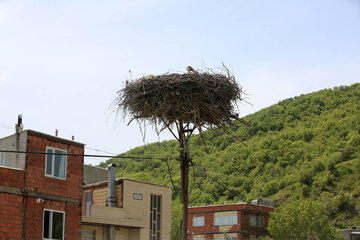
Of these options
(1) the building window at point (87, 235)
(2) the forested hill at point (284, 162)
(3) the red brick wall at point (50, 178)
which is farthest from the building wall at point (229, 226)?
(3) the red brick wall at point (50, 178)

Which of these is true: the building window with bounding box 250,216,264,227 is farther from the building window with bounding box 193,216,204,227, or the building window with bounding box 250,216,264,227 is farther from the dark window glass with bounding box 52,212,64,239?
the dark window glass with bounding box 52,212,64,239

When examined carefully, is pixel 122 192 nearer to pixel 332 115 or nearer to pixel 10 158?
pixel 10 158

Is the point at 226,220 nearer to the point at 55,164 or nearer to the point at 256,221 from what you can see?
the point at 256,221

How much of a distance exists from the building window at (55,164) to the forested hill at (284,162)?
5505 cm

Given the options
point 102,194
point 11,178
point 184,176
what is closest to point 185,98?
point 184,176

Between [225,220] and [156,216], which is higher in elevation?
[225,220]

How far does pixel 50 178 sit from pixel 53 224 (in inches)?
81.4

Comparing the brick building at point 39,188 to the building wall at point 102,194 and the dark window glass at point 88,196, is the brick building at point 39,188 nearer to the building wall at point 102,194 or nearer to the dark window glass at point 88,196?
the building wall at point 102,194

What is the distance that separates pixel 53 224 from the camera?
24.8 m

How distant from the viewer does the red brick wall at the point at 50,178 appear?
23875mm

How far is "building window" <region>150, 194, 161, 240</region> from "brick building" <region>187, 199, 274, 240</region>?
29072 mm

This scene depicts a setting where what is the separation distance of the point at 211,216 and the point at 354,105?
2984 inches

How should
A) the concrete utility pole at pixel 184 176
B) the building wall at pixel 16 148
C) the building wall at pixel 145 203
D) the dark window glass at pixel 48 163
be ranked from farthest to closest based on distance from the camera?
the building wall at pixel 145 203
the dark window glass at pixel 48 163
the building wall at pixel 16 148
the concrete utility pole at pixel 184 176

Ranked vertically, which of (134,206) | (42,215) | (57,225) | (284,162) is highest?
(284,162)
